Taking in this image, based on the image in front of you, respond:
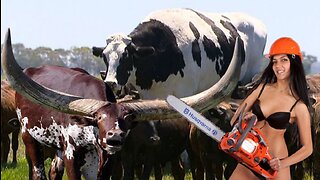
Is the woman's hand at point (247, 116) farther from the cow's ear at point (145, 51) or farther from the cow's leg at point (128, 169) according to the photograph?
the cow's ear at point (145, 51)

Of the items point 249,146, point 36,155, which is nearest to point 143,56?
point 36,155

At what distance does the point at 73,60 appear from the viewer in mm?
60062

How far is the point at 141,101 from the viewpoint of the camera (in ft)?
16.7

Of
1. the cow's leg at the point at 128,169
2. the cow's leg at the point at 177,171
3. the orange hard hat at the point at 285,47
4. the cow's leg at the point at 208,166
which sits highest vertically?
the orange hard hat at the point at 285,47

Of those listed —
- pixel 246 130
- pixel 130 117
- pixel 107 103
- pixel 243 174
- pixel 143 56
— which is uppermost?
pixel 246 130

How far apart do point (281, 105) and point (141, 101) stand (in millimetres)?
1508

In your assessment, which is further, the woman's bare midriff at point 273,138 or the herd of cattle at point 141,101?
the herd of cattle at point 141,101

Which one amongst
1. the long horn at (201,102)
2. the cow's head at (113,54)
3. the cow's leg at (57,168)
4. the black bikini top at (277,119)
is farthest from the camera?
the cow's head at (113,54)

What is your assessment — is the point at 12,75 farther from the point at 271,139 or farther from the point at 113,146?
the point at 271,139

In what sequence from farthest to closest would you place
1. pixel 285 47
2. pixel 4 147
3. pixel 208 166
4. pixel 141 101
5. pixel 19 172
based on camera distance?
1. pixel 4 147
2. pixel 19 172
3. pixel 208 166
4. pixel 141 101
5. pixel 285 47

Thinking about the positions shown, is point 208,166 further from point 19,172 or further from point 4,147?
point 4,147

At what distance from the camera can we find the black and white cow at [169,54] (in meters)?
8.61

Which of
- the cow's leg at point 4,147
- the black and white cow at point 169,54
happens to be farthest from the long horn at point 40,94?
the cow's leg at point 4,147

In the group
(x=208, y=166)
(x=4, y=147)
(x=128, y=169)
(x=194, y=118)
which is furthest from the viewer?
(x=4, y=147)
